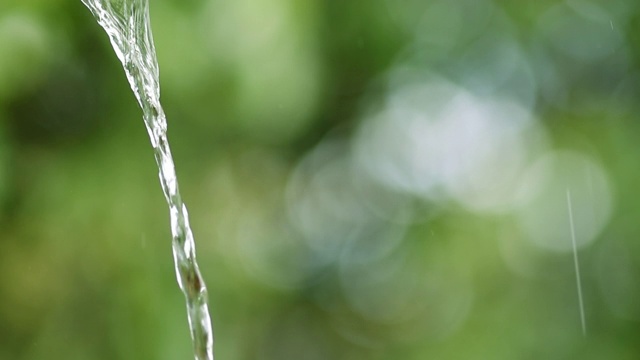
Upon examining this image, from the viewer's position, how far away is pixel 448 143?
1584 mm

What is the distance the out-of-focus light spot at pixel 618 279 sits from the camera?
1.46 m

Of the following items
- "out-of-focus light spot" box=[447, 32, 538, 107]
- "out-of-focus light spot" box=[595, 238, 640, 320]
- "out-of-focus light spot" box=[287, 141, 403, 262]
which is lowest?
"out-of-focus light spot" box=[595, 238, 640, 320]

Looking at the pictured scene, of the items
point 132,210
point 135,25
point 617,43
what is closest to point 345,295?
point 132,210

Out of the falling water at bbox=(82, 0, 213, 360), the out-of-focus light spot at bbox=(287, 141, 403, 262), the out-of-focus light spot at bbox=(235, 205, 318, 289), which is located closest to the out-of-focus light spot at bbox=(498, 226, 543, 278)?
the out-of-focus light spot at bbox=(287, 141, 403, 262)

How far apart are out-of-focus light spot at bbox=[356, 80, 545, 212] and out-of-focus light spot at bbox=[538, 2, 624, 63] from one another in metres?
0.13

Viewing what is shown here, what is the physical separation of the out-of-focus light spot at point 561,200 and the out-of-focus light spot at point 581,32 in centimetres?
19

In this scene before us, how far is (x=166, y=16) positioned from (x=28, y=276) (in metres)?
0.44

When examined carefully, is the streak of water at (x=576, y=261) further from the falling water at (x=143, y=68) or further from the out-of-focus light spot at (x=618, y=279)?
the falling water at (x=143, y=68)

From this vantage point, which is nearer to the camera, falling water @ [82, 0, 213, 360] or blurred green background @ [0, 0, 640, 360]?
falling water @ [82, 0, 213, 360]

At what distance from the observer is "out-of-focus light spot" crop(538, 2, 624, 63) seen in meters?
1.55

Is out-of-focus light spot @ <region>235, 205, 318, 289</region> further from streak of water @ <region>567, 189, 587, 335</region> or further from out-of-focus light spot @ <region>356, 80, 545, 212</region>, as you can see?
streak of water @ <region>567, 189, 587, 335</region>

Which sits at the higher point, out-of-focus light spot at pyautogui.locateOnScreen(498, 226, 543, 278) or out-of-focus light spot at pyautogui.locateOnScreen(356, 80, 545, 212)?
out-of-focus light spot at pyautogui.locateOnScreen(356, 80, 545, 212)

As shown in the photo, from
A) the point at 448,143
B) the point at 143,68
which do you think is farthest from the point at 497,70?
the point at 143,68

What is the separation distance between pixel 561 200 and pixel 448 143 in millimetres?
207
